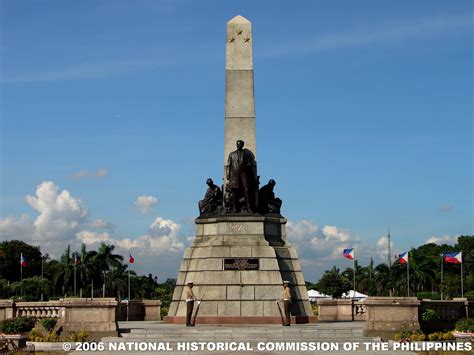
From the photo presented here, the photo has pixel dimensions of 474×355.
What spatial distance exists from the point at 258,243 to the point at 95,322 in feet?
24.0

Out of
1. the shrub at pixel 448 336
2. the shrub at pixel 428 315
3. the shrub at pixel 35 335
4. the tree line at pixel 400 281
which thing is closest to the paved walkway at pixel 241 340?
the shrub at pixel 35 335

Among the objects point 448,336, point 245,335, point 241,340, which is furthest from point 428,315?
point 241,340

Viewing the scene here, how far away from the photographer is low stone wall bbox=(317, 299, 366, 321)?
35.6m

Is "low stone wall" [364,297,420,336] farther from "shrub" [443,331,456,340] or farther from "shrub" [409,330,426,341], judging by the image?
"shrub" [443,331,456,340]

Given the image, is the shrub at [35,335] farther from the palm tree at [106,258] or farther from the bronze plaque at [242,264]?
the palm tree at [106,258]

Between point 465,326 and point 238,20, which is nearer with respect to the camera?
point 465,326

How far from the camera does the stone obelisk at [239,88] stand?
1245 inches

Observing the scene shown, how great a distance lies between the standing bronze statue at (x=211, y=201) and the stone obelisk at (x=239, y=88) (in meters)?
1.06

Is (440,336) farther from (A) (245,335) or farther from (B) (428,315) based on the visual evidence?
(A) (245,335)

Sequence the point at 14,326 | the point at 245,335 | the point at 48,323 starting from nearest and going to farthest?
the point at 245,335
the point at 14,326
the point at 48,323

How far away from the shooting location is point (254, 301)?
28.0 meters

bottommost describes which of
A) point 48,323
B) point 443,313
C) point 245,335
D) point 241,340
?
point 241,340

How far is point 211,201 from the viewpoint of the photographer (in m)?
30.8

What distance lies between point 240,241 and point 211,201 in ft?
8.06
